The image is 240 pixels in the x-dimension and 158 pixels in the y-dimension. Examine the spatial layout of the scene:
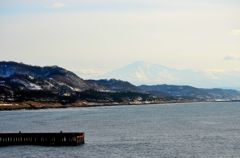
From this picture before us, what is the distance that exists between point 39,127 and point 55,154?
46355 millimetres

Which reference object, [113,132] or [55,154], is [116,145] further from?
[113,132]

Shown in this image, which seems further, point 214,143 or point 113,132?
point 113,132

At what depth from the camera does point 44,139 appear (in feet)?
A: 305

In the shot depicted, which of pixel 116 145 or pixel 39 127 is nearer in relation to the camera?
pixel 116 145

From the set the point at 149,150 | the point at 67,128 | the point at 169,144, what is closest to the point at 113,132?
the point at 67,128

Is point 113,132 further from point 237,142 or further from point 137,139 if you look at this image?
point 237,142

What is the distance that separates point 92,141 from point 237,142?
2143cm

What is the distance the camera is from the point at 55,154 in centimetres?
8019

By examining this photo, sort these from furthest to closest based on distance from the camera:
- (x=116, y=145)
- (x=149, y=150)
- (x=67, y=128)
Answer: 1. (x=67, y=128)
2. (x=116, y=145)
3. (x=149, y=150)

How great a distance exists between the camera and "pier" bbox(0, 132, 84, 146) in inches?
3593

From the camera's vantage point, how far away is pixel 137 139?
98438 millimetres

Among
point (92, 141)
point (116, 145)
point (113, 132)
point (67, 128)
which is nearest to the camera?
point (116, 145)

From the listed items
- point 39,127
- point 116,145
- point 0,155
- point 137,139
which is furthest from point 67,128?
point 0,155

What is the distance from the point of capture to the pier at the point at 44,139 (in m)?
91.2
